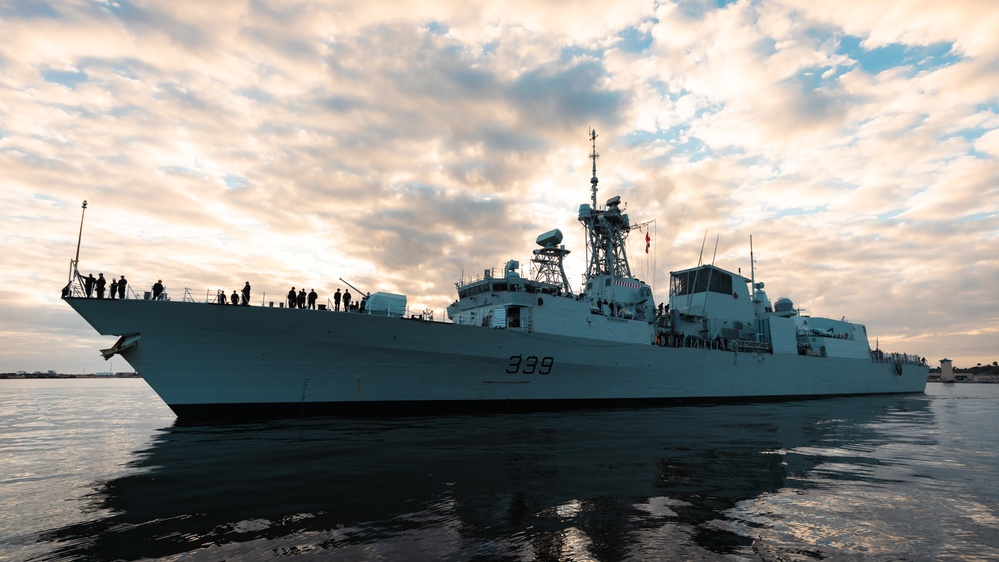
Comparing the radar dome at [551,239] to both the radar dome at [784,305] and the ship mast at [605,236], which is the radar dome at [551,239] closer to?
the ship mast at [605,236]

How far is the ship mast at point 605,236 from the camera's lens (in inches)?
1134

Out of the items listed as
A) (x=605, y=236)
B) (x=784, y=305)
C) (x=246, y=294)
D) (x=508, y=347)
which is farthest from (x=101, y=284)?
(x=784, y=305)

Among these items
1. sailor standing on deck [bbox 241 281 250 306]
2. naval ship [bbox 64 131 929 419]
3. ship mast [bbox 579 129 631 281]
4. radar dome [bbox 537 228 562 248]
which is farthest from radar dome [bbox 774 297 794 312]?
sailor standing on deck [bbox 241 281 250 306]

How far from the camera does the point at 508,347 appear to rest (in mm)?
18562

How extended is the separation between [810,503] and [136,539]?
320 inches

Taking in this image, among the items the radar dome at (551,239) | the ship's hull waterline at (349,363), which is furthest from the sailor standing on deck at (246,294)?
the radar dome at (551,239)

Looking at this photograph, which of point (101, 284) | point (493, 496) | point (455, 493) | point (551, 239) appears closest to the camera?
point (493, 496)

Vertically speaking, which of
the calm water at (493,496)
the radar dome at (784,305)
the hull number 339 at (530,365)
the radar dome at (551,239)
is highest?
the radar dome at (551,239)

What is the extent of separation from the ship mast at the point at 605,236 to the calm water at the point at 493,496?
16.9 metres

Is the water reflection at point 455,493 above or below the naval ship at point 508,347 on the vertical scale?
below

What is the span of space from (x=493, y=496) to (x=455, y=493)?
57cm

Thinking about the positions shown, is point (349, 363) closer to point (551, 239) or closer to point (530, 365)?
point (530, 365)

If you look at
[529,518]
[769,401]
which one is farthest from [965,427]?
[529,518]

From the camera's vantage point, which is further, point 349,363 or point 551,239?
point 551,239
